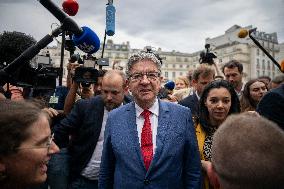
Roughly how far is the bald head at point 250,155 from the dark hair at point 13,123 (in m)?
1.01

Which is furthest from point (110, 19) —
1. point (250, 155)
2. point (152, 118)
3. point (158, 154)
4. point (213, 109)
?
point (250, 155)

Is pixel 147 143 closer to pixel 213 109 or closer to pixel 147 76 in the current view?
pixel 147 76

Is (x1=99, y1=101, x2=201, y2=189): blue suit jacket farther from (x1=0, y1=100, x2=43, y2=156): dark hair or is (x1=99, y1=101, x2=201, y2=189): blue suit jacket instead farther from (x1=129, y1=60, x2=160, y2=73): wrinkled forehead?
(x1=0, y1=100, x2=43, y2=156): dark hair

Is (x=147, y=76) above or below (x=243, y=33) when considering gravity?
below

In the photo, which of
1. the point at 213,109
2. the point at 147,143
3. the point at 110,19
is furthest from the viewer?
the point at 110,19

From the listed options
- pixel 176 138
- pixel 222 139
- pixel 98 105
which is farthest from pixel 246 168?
pixel 98 105

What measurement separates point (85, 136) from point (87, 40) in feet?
4.26

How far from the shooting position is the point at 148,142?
265cm

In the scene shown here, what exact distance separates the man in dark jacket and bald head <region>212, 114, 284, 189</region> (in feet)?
7.73

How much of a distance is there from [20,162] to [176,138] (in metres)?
1.41

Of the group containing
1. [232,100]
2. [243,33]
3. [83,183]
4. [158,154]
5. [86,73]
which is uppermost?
[243,33]

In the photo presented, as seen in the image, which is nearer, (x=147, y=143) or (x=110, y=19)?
(x=147, y=143)

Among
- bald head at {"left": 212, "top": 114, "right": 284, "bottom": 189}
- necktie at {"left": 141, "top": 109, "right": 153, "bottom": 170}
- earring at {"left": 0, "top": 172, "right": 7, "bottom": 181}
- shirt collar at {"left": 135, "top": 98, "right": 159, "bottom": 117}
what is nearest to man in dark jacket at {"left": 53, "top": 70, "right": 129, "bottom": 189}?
shirt collar at {"left": 135, "top": 98, "right": 159, "bottom": 117}

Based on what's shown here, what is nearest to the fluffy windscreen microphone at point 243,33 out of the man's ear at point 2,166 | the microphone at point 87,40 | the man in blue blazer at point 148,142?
the man in blue blazer at point 148,142
